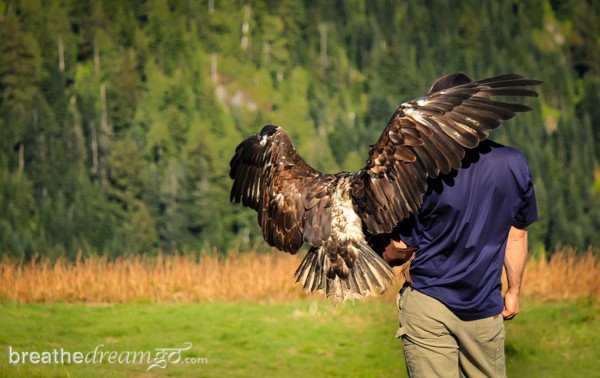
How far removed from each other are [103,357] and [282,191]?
5086 mm

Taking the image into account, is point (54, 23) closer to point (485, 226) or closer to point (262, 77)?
point (262, 77)

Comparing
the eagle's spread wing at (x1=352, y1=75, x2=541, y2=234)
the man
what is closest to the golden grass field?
the eagle's spread wing at (x1=352, y1=75, x2=541, y2=234)

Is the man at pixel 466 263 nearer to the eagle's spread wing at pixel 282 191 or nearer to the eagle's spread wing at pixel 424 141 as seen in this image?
the eagle's spread wing at pixel 424 141

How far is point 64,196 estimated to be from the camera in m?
35.8

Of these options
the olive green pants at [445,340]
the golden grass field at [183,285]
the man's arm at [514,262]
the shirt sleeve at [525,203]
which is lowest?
the golden grass field at [183,285]

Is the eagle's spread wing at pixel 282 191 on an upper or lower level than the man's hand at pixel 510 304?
upper

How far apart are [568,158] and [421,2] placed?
12628 mm

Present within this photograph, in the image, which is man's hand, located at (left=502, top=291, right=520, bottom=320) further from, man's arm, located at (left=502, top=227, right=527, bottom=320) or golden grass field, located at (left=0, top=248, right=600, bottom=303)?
golden grass field, located at (left=0, top=248, right=600, bottom=303)

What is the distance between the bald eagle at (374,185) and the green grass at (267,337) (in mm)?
3840

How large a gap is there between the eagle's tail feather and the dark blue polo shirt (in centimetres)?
43

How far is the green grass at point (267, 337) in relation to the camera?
9.52 meters

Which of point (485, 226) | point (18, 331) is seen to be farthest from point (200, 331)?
point (485, 226)

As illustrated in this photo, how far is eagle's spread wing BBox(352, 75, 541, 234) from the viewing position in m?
4.20

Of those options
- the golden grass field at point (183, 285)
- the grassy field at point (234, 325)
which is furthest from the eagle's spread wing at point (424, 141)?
the golden grass field at point (183, 285)
